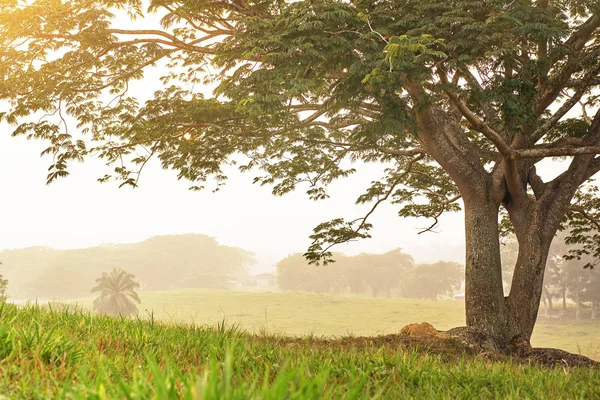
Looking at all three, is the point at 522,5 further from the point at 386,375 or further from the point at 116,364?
the point at 116,364

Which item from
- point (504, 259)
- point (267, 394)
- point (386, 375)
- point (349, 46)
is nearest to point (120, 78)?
point (349, 46)

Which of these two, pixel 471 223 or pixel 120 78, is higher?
pixel 120 78

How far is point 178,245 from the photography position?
439 feet

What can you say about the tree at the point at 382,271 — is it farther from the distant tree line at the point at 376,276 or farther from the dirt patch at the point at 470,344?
the dirt patch at the point at 470,344

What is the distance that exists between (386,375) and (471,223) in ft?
27.3

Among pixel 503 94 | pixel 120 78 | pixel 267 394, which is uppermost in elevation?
pixel 120 78

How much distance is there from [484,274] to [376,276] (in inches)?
3331

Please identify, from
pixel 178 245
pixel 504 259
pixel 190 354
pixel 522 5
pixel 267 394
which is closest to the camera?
pixel 267 394

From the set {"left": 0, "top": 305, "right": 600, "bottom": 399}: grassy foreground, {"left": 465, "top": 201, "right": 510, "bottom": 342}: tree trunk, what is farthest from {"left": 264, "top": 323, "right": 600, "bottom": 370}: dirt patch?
{"left": 0, "top": 305, "right": 600, "bottom": 399}: grassy foreground

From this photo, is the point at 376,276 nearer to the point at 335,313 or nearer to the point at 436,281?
the point at 436,281

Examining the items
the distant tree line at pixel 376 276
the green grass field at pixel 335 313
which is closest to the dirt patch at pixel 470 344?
the green grass field at pixel 335 313

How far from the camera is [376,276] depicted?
9338cm

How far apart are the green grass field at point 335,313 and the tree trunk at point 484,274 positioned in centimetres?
3758

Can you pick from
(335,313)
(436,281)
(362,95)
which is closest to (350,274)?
(436,281)
